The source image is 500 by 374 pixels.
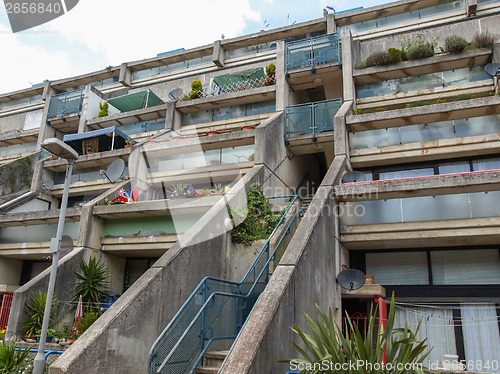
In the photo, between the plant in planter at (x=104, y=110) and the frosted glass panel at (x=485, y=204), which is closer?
the frosted glass panel at (x=485, y=204)

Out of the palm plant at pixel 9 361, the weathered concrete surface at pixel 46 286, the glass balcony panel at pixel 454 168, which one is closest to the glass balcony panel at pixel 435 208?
the glass balcony panel at pixel 454 168

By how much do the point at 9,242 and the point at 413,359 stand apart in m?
16.1

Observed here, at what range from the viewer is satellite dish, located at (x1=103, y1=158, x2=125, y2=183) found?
17.1 meters

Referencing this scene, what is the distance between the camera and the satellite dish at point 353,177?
496 inches

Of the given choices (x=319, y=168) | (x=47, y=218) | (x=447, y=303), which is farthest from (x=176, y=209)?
(x=319, y=168)

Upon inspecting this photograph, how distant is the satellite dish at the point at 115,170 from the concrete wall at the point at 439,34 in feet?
34.2

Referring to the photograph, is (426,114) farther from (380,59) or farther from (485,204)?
(380,59)

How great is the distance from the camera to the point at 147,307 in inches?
322

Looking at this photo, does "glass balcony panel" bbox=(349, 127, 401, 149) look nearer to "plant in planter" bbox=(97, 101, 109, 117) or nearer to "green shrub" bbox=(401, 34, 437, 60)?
"green shrub" bbox=(401, 34, 437, 60)

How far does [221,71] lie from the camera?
22953 millimetres

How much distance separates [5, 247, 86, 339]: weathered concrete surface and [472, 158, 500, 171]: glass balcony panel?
42.8 ft

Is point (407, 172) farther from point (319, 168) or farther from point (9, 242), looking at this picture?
point (9, 242)

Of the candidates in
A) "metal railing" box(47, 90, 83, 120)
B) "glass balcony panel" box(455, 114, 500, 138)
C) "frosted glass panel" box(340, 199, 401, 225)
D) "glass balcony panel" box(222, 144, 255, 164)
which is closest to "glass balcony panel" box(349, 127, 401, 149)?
"glass balcony panel" box(455, 114, 500, 138)

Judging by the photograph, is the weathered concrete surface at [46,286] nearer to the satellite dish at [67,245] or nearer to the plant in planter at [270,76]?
the satellite dish at [67,245]
